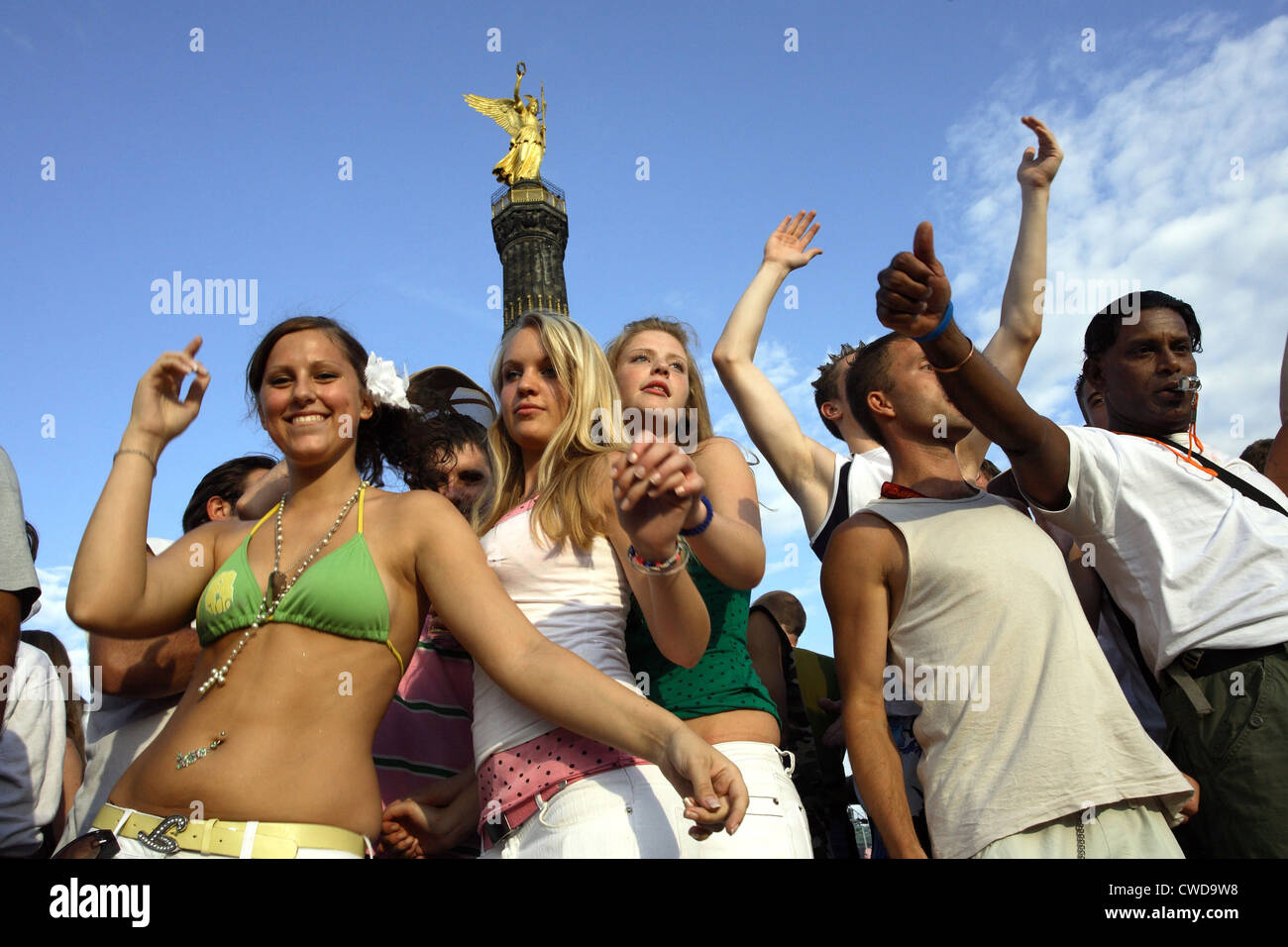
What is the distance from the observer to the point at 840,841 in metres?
3.37

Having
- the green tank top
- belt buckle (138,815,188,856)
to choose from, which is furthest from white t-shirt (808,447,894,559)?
belt buckle (138,815,188,856)

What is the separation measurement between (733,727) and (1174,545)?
1.38 metres

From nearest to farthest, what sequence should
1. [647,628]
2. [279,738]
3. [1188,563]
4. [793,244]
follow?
1. [279,738]
2. [647,628]
3. [1188,563]
4. [793,244]

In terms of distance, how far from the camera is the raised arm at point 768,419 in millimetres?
3406

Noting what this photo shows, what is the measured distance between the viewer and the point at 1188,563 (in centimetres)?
258

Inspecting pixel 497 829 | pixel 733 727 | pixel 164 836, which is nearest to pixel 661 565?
pixel 733 727

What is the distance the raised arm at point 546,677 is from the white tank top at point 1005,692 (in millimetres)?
855

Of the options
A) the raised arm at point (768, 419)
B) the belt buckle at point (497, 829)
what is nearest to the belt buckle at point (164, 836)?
the belt buckle at point (497, 829)

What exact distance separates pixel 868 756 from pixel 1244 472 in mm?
1513

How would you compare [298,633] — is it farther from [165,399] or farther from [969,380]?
[969,380]

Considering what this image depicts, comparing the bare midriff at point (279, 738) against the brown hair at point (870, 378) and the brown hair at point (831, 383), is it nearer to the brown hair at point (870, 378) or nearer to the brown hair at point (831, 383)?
the brown hair at point (870, 378)

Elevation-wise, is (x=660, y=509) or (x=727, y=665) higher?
(x=660, y=509)
